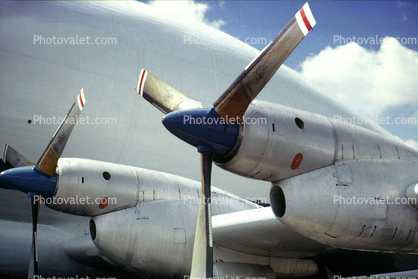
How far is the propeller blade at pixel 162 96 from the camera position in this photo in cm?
588

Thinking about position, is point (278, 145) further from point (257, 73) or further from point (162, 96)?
point (162, 96)

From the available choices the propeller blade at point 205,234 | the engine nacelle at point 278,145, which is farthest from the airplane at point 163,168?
the propeller blade at point 205,234

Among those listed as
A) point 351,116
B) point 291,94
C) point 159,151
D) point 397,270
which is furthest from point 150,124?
point 351,116

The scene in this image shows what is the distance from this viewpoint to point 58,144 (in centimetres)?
736

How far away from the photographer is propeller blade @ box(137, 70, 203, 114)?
19.3 feet

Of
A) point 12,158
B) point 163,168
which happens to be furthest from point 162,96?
point 163,168

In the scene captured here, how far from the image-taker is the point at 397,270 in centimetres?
776

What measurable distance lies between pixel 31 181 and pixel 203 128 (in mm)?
4066

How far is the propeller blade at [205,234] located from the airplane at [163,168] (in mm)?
262

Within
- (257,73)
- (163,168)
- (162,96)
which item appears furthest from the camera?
(163,168)

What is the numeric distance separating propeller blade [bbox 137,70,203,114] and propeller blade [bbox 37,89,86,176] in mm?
1627

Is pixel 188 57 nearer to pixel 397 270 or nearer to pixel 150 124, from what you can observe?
pixel 150 124

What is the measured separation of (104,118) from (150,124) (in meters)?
1.31

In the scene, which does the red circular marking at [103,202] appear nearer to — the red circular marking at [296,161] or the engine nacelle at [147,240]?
the engine nacelle at [147,240]
